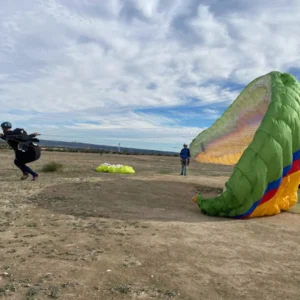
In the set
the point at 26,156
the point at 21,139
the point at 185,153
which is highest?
the point at 185,153

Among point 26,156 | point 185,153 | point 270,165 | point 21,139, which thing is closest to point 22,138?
point 21,139

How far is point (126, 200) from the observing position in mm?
9656

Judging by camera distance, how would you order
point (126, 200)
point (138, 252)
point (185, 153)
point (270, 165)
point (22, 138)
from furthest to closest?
1. point (185, 153)
2. point (22, 138)
3. point (126, 200)
4. point (270, 165)
5. point (138, 252)

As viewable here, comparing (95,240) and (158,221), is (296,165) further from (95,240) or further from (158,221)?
(95,240)

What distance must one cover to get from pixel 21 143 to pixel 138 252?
890cm

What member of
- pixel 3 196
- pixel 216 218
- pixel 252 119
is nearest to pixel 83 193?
pixel 3 196

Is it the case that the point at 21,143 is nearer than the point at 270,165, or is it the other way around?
the point at 270,165

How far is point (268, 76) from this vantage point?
31.0 feet

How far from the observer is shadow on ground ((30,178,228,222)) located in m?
7.93

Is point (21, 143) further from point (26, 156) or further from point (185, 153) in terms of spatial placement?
point (185, 153)

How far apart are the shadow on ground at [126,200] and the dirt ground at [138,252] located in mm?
45

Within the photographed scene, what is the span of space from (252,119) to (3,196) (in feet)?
25.8

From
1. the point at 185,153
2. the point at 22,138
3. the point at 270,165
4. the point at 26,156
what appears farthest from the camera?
the point at 185,153

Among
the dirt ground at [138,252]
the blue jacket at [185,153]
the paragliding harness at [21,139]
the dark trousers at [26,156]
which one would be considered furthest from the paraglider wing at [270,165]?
the blue jacket at [185,153]
